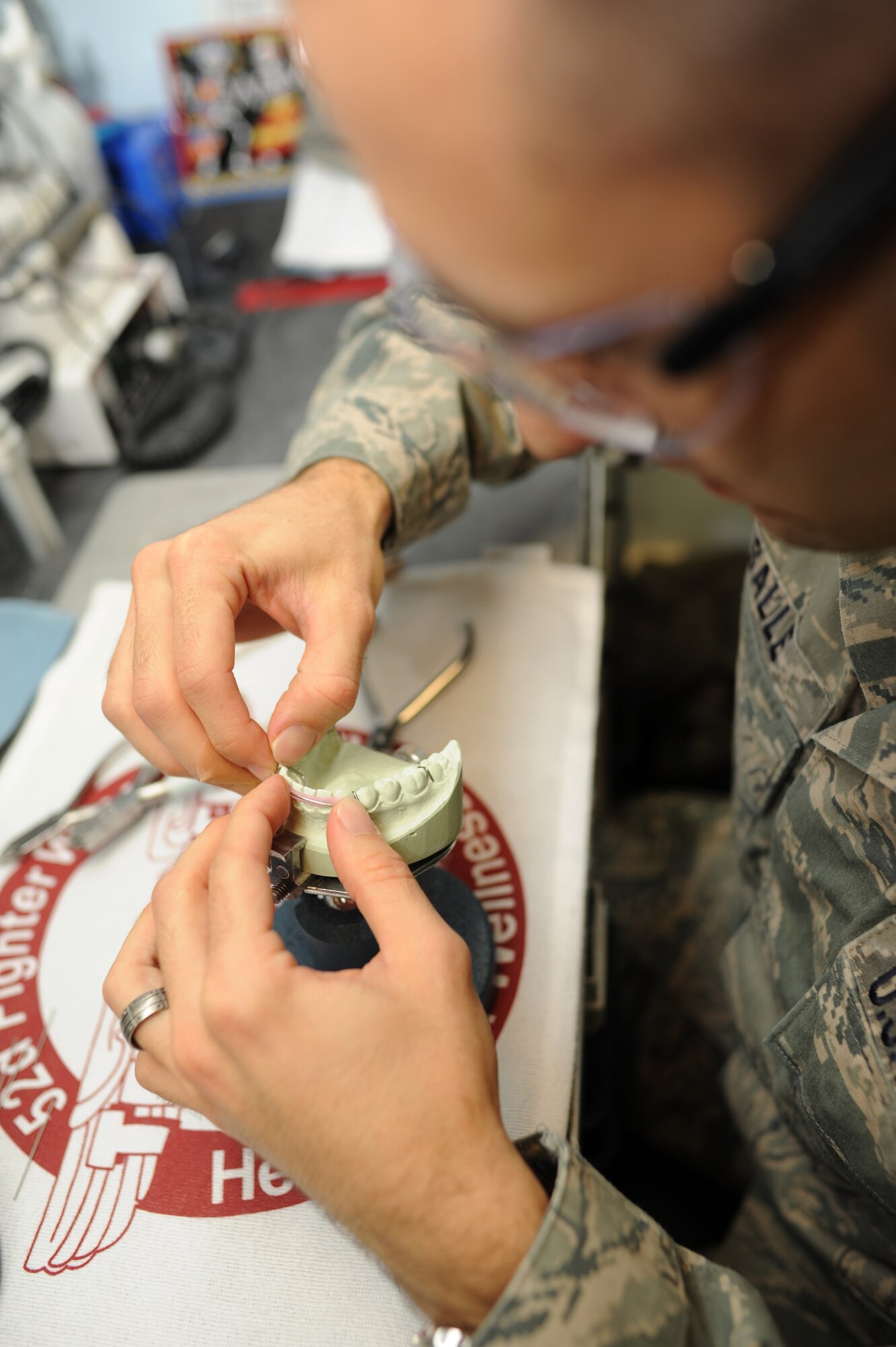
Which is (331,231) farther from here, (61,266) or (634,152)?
(634,152)

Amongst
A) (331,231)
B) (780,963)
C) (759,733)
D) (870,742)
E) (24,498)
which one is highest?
(331,231)

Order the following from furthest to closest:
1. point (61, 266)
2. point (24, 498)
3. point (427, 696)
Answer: point (61, 266) < point (24, 498) < point (427, 696)

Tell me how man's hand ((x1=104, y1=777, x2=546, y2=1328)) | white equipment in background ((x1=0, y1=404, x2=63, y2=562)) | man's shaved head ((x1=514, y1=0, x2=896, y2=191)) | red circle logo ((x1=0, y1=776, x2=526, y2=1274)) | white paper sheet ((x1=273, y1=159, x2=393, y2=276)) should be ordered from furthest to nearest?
white paper sheet ((x1=273, y1=159, x2=393, y2=276))
white equipment in background ((x1=0, y1=404, x2=63, y2=562))
red circle logo ((x1=0, y1=776, x2=526, y2=1274))
man's hand ((x1=104, y1=777, x2=546, y2=1328))
man's shaved head ((x1=514, y1=0, x2=896, y2=191))

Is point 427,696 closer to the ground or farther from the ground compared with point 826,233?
closer to the ground

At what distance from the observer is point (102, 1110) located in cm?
59

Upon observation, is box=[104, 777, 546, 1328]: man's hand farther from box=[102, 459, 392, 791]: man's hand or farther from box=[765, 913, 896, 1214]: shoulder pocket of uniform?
box=[765, 913, 896, 1214]: shoulder pocket of uniform

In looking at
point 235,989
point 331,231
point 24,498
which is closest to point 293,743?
point 235,989

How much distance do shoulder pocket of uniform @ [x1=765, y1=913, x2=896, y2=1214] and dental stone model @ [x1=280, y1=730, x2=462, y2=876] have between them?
0.94 ft

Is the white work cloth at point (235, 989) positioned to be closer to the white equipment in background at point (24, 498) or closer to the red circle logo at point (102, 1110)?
the red circle logo at point (102, 1110)

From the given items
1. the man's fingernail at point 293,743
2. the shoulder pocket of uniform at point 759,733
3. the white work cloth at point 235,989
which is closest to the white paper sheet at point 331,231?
the white work cloth at point 235,989

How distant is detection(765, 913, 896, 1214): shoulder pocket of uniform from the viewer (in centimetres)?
54

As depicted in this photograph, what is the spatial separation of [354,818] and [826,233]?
389 millimetres

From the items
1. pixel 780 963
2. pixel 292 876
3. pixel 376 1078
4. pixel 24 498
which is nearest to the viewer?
pixel 376 1078

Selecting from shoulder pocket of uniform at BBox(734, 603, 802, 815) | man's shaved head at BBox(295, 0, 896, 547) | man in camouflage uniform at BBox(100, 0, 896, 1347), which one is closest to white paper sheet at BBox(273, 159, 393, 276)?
man in camouflage uniform at BBox(100, 0, 896, 1347)
